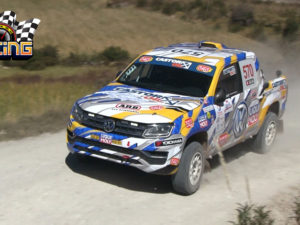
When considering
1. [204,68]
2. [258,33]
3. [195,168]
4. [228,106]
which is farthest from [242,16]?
[195,168]

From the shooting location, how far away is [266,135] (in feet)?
32.7

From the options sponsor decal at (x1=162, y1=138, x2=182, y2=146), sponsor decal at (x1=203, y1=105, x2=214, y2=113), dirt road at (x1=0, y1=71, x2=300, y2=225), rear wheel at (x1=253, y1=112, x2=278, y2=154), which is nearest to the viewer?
dirt road at (x1=0, y1=71, x2=300, y2=225)

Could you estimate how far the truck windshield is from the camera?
8250 mm

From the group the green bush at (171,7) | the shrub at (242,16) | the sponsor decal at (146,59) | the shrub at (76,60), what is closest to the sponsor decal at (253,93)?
the sponsor decal at (146,59)

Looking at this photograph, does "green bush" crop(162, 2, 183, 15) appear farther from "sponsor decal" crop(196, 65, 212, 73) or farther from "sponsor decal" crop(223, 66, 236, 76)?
"sponsor decal" crop(196, 65, 212, 73)

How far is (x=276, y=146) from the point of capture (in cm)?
1061

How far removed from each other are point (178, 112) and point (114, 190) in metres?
1.48

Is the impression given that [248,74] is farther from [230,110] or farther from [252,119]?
[230,110]

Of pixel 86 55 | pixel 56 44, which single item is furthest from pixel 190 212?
pixel 56 44

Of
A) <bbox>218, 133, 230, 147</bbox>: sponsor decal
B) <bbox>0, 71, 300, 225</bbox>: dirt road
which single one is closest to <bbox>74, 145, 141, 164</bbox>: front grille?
<bbox>0, 71, 300, 225</bbox>: dirt road

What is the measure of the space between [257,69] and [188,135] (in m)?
2.89

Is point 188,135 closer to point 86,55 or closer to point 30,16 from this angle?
point 86,55

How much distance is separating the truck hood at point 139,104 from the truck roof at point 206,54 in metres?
0.93

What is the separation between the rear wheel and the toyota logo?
3667mm
